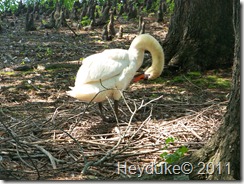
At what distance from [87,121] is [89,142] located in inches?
28.7

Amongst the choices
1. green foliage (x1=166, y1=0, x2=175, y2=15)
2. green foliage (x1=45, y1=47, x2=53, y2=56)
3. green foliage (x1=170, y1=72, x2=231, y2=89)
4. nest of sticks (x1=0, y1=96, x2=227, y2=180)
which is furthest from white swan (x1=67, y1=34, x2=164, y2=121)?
green foliage (x1=166, y1=0, x2=175, y2=15)

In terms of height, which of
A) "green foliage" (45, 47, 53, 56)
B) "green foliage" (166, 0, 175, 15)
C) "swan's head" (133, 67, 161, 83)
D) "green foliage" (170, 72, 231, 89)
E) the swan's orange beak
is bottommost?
"green foliage" (170, 72, 231, 89)

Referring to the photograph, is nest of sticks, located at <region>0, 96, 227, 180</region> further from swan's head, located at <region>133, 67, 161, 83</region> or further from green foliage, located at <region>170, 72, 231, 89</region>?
green foliage, located at <region>170, 72, 231, 89</region>

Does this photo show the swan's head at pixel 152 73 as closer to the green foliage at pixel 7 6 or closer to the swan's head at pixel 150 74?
the swan's head at pixel 150 74

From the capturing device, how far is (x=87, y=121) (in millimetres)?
4637

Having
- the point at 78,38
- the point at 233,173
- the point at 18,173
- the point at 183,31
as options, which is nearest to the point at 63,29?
the point at 78,38

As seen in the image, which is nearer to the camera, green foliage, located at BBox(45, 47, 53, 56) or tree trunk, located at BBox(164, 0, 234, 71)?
tree trunk, located at BBox(164, 0, 234, 71)

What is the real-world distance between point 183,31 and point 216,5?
55 centimetres

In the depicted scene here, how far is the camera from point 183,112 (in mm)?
4770

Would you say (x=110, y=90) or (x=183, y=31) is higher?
(x=183, y=31)

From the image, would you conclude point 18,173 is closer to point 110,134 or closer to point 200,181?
point 110,134

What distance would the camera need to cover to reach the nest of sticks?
339cm

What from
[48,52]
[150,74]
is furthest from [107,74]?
[48,52]

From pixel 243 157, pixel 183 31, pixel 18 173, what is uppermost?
pixel 183 31
